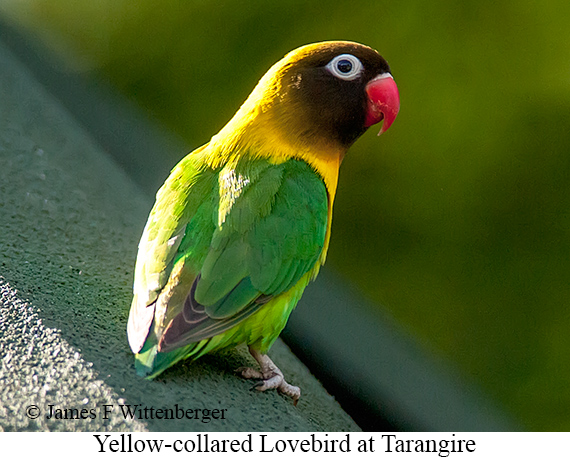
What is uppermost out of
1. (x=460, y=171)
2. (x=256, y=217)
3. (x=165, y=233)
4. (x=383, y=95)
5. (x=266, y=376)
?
(x=383, y=95)

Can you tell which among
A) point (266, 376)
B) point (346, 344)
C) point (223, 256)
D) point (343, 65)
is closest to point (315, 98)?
point (343, 65)

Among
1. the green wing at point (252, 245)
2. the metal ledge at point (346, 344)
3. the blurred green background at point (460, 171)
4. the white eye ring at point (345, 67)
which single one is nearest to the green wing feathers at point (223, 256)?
the green wing at point (252, 245)

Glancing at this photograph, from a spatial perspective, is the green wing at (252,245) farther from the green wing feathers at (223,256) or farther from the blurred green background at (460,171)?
the blurred green background at (460,171)

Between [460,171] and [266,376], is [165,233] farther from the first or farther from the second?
[460,171]

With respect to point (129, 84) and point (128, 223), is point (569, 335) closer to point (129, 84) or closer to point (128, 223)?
point (128, 223)

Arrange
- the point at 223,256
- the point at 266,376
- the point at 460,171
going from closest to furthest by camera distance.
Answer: the point at 223,256, the point at 266,376, the point at 460,171

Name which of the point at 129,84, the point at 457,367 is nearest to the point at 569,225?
the point at 457,367
